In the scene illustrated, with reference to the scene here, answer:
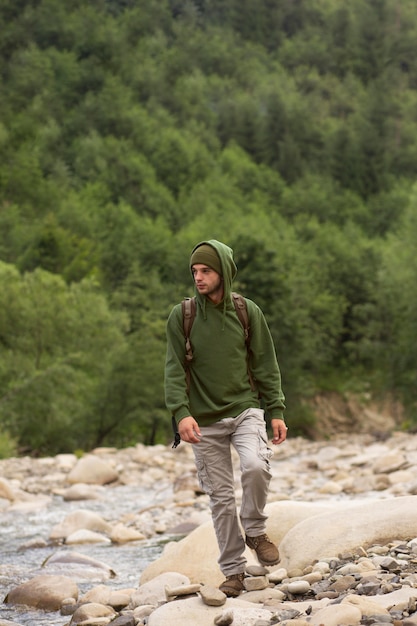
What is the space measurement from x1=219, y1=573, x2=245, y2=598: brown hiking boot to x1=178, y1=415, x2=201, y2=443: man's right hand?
1.03 meters

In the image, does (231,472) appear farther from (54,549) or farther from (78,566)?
(54,549)

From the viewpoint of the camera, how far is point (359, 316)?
160 ft

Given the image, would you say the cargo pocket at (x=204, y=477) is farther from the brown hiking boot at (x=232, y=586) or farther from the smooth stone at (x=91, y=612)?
the smooth stone at (x=91, y=612)

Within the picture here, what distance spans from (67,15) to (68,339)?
91.2 metres

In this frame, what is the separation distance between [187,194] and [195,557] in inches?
2911

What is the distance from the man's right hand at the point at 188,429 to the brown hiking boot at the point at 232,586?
1031mm

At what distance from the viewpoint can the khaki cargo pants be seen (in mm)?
5547

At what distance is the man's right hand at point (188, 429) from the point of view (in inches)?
210

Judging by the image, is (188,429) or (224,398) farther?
(224,398)

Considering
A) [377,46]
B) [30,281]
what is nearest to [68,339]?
[30,281]

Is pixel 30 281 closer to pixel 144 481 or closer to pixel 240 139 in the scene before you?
pixel 144 481

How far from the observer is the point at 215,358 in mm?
5512

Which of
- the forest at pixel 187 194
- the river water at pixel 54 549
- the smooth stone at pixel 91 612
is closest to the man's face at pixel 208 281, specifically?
the smooth stone at pixel 91 612

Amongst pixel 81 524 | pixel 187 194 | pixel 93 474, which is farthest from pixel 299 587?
pixel 187 194
